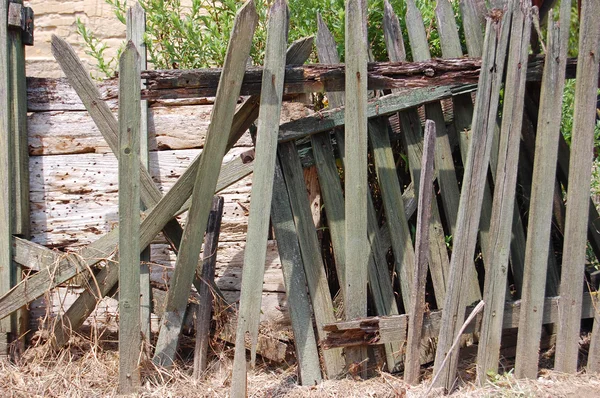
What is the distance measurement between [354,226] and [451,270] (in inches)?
21.5

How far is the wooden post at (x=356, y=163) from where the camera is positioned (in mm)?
2984

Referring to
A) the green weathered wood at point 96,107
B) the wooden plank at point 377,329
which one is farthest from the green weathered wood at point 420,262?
the green weathered wood at point 96,107

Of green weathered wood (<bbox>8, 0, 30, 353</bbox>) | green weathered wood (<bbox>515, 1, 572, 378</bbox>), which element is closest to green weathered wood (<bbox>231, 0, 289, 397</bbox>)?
green weathered wood (<bbox>515, 1, 572, 378</bbox>)

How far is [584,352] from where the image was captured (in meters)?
3.69

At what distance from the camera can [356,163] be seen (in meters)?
3.05

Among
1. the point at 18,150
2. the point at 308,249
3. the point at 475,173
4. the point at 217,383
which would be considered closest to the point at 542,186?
the point at 475,173

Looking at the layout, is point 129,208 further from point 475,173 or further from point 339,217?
point 475,173

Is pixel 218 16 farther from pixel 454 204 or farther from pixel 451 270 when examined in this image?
pixel 451 270

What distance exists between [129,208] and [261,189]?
648 millimetres

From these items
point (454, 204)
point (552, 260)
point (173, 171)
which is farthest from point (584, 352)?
point (173, 171)

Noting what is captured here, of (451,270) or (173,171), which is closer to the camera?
(451,270)

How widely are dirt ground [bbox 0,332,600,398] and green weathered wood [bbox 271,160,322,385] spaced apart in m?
0.13

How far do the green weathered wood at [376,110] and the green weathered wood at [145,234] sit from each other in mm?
229

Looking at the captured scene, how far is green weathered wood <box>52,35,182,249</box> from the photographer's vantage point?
10.3 ft
